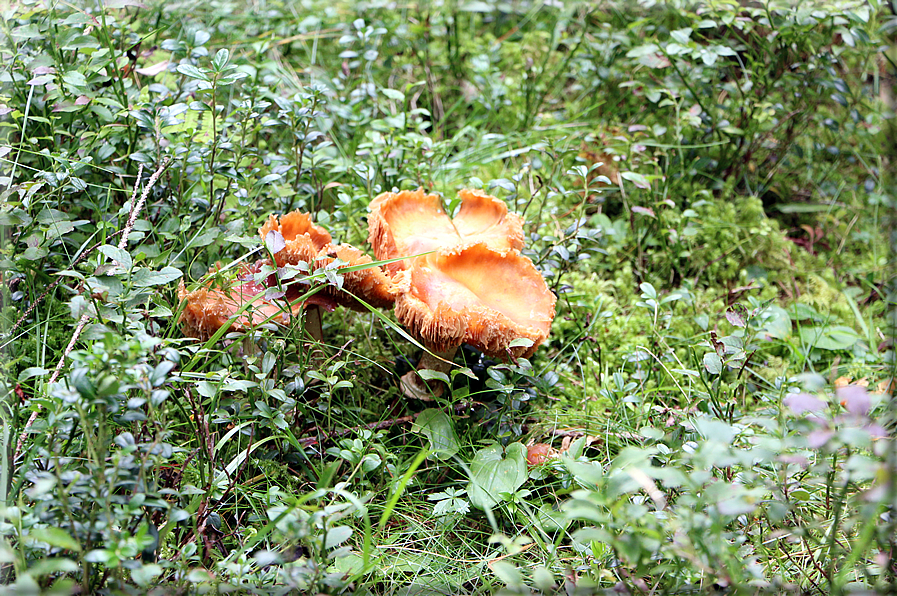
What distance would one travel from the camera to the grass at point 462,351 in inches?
63.2

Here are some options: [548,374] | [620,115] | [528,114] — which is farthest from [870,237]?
[548,374]

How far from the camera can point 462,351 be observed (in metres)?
2.50

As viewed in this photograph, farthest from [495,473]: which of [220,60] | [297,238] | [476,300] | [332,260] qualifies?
[220,60]

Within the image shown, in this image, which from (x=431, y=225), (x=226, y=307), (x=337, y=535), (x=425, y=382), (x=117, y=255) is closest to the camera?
(x=337, y=535)

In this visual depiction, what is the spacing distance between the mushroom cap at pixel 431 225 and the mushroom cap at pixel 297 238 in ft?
0.65

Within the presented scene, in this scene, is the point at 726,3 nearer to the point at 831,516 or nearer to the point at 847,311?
the point at 847,311

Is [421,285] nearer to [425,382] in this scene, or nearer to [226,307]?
[425,382]

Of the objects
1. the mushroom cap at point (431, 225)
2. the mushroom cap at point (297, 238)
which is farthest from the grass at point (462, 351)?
the mushroom cap at point (431, 225)

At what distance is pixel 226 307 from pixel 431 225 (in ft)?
2.92

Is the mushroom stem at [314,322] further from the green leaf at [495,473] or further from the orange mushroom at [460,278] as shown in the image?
the green leaf at [495,473]

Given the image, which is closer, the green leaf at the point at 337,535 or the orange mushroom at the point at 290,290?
the green leaf at the point at 337,535

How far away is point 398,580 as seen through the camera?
2.00m

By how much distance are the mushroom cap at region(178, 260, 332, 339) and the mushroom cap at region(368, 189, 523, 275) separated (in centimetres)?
36

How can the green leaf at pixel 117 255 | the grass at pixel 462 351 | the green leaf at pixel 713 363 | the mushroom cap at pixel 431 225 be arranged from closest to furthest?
the grass at pixel 462 351
the green leaf at pixel 117 255
the green leaf at pixel 713 363
the mushroom cap at pixel 431 225
